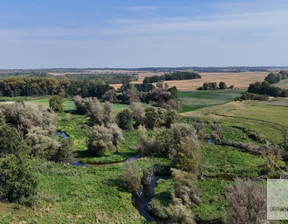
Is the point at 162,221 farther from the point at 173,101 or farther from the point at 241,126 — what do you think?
the point at 173,101

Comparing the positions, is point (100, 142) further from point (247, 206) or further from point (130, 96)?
point (130, 96)

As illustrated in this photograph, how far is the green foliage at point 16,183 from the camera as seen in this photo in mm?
27109

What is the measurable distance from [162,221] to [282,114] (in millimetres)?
59762

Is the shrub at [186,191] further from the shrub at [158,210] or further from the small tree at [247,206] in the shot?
the small tree at [247,206]

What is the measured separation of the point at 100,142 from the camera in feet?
145

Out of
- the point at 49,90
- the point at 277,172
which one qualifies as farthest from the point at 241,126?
the point at 49,90

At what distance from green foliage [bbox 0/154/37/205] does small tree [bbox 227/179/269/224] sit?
20278 mm

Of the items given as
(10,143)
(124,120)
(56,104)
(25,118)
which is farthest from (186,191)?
(56,104)

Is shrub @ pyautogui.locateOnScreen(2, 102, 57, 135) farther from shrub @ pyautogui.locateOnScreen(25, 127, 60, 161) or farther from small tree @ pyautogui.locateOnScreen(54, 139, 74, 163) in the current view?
small tree @ pyautogui.locateOnScreen(54, 139, 74, 163)

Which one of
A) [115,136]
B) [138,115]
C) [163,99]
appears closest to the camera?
[115,136]

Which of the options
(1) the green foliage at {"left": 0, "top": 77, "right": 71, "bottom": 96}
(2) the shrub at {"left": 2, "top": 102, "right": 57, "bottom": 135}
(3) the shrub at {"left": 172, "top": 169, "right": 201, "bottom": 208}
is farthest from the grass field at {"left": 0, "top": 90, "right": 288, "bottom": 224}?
(1) the green foliage at {"left": 0, "top": 77, "right": 71, "bottom": 96}

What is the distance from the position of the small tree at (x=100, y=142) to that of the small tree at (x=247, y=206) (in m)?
26.9

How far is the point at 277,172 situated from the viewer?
3691 cm

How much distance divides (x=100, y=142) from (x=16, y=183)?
60.5 ft
